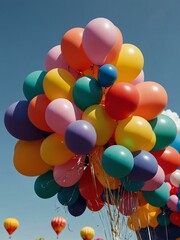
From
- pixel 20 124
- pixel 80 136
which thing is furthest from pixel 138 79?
pixel 20 124

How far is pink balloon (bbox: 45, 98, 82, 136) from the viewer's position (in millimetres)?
5266

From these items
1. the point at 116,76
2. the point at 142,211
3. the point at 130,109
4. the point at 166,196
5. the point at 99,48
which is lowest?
the point at 142,211

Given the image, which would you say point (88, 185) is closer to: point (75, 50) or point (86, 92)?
point (86, 92)

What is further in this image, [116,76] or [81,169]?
[81,169]

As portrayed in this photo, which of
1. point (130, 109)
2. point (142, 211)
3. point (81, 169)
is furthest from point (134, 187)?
point (142, 211)

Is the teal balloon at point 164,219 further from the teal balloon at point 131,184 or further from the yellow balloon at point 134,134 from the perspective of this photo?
the yellow balloon at point 134,134

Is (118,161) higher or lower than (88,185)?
higher

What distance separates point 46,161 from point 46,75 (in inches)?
53.9

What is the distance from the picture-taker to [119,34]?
5789mm

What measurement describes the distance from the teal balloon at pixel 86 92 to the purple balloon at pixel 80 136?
41 centimetres

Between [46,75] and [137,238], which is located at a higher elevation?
[46,75]

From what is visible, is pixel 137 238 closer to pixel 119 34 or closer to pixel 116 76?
pixel 116 76

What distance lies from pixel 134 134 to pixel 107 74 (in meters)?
0.99

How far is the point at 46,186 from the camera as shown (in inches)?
243
